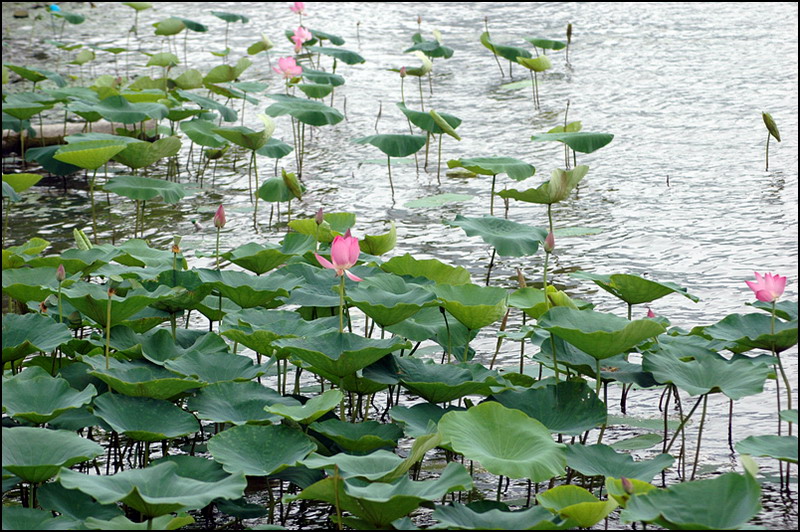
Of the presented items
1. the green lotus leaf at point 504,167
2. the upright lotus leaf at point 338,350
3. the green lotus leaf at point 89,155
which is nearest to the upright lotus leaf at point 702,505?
the upright lotus leaf at point 338,350

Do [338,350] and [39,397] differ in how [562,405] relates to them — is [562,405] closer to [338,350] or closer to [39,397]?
[338,350]

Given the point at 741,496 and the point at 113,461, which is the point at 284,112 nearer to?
the point at 113,461

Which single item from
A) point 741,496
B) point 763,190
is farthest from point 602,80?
point 741,496

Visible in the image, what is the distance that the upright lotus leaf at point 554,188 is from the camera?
2.83m

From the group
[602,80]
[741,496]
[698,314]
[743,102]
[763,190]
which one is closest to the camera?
[741,496]

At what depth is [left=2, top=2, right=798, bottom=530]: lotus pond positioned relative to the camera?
1.70 m

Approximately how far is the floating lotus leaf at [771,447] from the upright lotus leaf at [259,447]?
2.78 feet

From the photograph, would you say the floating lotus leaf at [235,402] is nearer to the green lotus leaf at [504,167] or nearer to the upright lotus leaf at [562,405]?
the upright lotus leaf at [562,405]

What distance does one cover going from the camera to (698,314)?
2.82 metres

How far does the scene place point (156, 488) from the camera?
1569 mm

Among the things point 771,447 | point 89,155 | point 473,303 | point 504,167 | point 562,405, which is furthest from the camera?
point 89,155

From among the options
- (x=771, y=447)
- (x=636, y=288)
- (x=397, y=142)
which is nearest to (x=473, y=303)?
(x=636, y=288)

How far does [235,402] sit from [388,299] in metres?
0.46

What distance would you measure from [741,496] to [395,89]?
4977mm
